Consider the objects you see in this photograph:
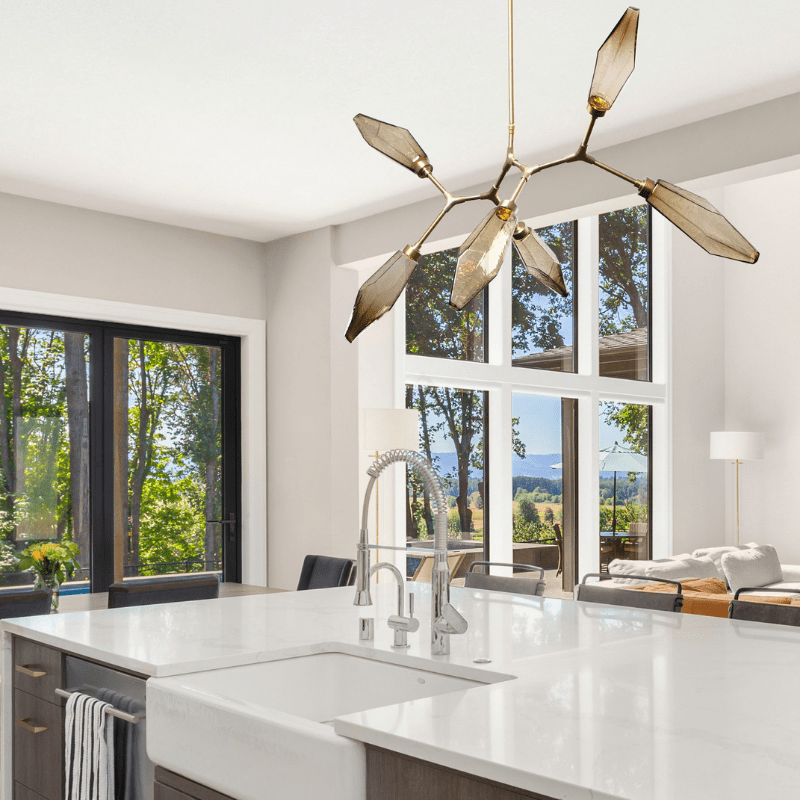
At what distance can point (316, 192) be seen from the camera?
498 centimetres

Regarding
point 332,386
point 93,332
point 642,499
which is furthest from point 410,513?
point 642,499

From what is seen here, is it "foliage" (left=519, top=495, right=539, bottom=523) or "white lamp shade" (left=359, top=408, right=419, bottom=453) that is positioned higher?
"white lamp shade" (left=359, top=408, right=419, bottom=453)

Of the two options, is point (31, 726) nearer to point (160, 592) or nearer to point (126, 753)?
point (126, 753)

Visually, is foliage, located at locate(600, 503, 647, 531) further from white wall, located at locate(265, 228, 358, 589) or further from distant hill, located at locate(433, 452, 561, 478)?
white wall, located at locate(265, 228, 358, 589)

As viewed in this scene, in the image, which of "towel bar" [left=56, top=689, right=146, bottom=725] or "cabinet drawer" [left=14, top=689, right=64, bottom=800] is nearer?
"towel bar" [left=56, top=689, right=146, bottom=725]

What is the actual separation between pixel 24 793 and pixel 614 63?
7.54ft

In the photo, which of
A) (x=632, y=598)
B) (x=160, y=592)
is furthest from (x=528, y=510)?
(x=160, y=592)

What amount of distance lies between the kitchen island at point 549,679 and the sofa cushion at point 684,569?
11.2 ft

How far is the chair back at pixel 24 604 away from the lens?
279cm

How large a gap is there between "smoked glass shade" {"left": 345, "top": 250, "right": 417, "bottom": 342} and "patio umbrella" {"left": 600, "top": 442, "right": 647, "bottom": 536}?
6.69 meters

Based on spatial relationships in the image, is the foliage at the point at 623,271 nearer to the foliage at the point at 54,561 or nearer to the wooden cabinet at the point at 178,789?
the foliage at the point at 54,561

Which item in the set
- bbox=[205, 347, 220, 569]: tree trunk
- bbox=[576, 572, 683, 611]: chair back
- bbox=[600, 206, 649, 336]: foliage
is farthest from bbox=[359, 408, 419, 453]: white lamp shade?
bbox=[600, 206, 649, 336]: foliage

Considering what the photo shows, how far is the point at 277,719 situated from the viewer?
148cm

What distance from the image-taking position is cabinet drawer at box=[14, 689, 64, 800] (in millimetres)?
2186
